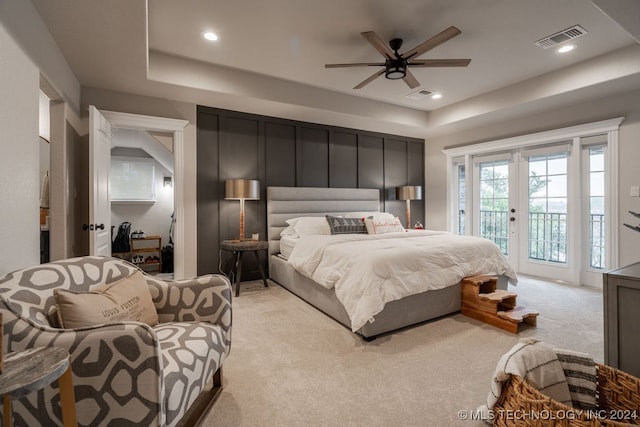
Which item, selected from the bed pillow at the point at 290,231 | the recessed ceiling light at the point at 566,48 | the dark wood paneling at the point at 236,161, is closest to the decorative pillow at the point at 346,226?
the bed pillow at the point at 290,231

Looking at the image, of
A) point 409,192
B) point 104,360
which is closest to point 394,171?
point 409,192

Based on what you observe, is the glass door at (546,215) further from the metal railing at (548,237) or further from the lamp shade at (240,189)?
the lamp shade at (240,189)

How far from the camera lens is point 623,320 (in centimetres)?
160

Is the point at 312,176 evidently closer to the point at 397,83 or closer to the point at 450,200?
the point at 397,83

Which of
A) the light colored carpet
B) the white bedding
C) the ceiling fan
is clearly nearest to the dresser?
the light colored carpet

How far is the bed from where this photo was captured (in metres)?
2.62

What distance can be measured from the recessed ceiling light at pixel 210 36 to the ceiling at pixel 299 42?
0.06m

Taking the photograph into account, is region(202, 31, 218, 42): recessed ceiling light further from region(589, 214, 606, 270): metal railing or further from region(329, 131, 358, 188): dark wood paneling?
region(589, 214, 606, 270): metal railing

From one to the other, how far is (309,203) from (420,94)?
236cm

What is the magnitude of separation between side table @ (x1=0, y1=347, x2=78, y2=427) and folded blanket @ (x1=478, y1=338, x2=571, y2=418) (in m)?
1.73

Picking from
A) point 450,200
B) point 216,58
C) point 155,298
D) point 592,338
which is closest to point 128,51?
point 216,58

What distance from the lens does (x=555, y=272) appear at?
4.49 m

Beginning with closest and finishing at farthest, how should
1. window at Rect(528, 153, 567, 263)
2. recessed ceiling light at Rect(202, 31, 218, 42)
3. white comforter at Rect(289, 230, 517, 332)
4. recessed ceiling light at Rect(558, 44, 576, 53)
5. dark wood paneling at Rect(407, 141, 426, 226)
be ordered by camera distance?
white comforter at Rect(289, 230, 517, 332) < recessed ceiling light at Rect(202, 31, 218, 42) < recessed ceiling light at Rect(558, 44, 576, 53) < window at Rect(528, 153, 567, 263) < dark wood paneling at Rect(407, 141, 426, 226)

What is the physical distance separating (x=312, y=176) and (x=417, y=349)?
10.7 feet
